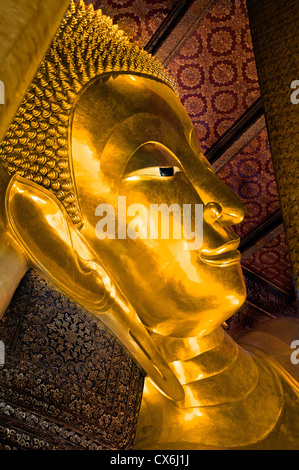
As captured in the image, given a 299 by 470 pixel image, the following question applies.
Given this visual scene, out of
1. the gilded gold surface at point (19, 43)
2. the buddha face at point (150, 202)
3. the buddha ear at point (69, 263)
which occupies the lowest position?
the buddha ear at point (69, 263)

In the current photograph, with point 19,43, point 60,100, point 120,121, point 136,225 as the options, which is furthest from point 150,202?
point 19,43

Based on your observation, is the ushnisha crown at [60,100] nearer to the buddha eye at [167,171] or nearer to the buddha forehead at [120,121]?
the buddha forehead at [120,121]

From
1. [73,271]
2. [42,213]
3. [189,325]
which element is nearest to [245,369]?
[189,325]

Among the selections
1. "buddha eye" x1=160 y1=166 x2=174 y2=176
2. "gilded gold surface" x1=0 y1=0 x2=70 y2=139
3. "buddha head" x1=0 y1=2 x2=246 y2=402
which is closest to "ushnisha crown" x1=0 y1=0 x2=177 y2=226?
"buddha head" x1=0 y1=2 x2=246 y2=402

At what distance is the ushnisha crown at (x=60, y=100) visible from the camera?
1072 millimetres

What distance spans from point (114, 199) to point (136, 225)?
0.26 ft

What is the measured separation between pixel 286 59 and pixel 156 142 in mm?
341

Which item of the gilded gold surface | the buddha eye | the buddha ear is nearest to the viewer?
the gilded gold surface

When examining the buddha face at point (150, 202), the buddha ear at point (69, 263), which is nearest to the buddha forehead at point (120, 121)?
the buddha face at point (150, 202)

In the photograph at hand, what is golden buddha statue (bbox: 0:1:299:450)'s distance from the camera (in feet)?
3.49

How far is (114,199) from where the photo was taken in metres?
1.11

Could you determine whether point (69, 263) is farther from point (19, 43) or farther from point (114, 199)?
point (19, 43)

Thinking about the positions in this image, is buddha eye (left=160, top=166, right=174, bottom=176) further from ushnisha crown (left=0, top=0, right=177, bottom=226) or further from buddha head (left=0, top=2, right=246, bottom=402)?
ushnisha crown (left=0, top=0, right=177, bottom=226)

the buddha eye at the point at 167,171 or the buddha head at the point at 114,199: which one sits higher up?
the buddha eye at the point at 167,171
